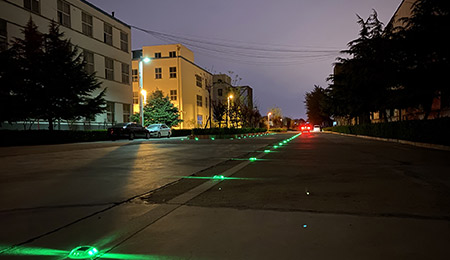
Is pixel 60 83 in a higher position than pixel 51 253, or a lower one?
higher

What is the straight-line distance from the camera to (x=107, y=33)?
1432 inches

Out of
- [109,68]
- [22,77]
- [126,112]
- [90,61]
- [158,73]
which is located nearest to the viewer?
[22,77]

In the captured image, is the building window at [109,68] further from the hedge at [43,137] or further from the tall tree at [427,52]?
the tall tree at [427,52]

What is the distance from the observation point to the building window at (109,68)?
117ft

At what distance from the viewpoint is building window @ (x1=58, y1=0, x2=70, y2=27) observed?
29.6 meters

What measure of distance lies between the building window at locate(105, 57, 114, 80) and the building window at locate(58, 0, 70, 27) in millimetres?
6134

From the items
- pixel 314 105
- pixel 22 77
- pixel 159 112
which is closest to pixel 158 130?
pixel 159 112

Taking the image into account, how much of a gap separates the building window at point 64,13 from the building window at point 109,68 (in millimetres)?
6134

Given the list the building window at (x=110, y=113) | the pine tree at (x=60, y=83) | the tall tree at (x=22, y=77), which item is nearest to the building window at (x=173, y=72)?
the building window at (x=110, y=113)

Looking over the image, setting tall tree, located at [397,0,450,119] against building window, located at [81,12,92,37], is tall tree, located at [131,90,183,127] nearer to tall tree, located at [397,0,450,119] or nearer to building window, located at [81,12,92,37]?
building window, located at [81,12,92,37]

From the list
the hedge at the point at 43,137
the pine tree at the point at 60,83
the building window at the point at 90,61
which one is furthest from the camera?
the building window at the point at 90,61

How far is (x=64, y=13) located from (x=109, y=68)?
7.56m

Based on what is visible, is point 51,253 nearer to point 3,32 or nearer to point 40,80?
point 40,80

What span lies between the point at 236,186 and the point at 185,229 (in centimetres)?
255
